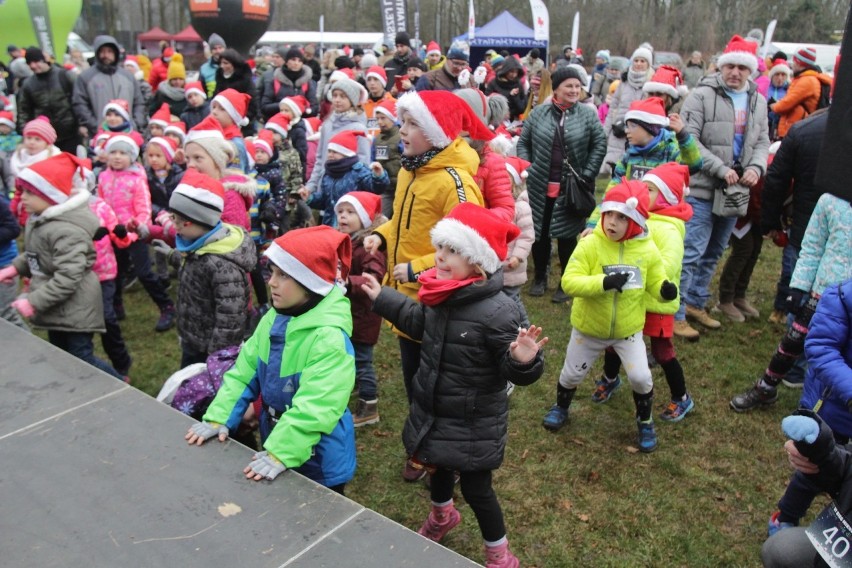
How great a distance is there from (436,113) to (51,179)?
2.58 metres

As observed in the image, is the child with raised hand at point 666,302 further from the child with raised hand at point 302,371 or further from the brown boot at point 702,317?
the child with raised hand at point 302,371

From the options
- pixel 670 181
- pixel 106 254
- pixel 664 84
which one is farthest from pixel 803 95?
pixel 106 254

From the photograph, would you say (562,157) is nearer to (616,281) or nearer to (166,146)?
(616,281)

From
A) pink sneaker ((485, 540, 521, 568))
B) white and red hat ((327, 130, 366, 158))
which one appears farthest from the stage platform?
white and red hat ((327, 130, 366, 158))

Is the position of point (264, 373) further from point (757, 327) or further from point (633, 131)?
point (757, 327)

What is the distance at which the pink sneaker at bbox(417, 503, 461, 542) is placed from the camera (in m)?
3.55

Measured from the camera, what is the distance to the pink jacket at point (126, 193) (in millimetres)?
6250

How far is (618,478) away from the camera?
422cm

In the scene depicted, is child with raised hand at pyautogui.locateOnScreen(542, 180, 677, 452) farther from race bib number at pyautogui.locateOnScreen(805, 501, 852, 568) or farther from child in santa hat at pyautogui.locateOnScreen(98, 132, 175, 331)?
child in santa hat at pyautogui.locateOnScreen(98, 132, 175, 331)

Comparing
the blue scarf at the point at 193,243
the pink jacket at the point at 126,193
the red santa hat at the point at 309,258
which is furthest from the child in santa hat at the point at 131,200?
the red santa hat at the point at 309,258

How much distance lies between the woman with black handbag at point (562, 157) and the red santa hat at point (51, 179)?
13.8 ft

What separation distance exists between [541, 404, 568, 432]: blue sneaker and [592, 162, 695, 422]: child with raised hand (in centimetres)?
48

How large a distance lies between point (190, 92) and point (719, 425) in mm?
7194

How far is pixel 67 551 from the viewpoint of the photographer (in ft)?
7.20
